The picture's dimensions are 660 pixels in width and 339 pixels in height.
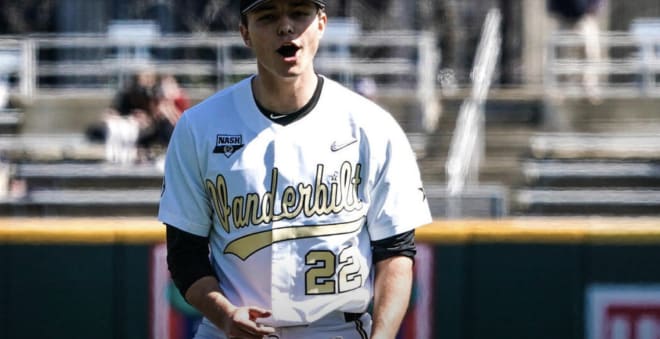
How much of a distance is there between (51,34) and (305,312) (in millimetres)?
13062

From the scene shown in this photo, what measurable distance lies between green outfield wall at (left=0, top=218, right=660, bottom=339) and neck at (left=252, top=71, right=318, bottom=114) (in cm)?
Result: 377

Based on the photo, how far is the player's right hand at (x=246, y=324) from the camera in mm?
3922

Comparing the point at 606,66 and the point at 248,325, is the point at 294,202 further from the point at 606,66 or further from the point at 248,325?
the point at 606,66

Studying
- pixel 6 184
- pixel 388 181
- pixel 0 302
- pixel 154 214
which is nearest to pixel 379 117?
pixel 388 181

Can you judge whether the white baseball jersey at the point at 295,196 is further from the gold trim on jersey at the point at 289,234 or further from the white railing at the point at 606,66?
the white railing at the point at 606,66

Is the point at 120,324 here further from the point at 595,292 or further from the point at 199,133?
the point at 199,133

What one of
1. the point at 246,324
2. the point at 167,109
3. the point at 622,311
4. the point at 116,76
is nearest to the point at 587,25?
the point at 167,109

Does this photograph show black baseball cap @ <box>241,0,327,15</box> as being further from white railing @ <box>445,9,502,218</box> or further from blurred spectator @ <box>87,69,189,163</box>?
blurred spectator @ <box>87,69,189,163</box>

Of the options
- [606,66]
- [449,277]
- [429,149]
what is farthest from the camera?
[606,66]

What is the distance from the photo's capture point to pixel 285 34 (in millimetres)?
3961

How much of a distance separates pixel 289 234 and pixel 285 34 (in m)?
0.55

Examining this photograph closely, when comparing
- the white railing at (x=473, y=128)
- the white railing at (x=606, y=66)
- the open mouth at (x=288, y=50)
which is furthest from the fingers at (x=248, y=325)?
the white railing at (x=606, y=66)

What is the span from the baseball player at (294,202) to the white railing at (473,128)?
24.3 feet

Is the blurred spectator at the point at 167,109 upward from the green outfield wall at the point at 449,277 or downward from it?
upward
